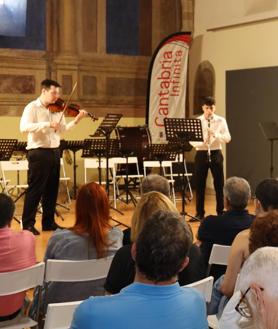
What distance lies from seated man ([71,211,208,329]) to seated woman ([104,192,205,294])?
0.75 meters

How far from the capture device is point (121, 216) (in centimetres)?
862

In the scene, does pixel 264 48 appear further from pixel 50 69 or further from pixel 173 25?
pixel 50 69

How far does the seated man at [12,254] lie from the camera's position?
329cm

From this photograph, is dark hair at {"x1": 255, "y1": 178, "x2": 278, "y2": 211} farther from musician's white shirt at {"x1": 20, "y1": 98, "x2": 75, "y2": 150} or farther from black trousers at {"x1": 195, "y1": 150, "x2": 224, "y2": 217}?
black trousers at {"x1": 195, "y1": 150, "x2": 224, "y2": 217}

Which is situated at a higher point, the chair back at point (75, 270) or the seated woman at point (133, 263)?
the seated woman at point (133, 263)

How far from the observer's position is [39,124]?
6.95 meters

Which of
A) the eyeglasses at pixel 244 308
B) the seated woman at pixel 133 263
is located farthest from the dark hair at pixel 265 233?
the eyeglasses at pixel 244 308

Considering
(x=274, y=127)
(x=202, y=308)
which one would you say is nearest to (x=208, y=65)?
(x=274, y=127)

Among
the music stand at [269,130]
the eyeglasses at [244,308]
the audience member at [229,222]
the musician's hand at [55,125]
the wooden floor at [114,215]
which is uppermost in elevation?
the musician's hand at [55,125]

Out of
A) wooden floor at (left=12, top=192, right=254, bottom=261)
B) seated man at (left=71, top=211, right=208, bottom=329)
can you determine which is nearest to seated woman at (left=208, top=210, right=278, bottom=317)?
seated man at (left=71, top=211, right=208, bottom=329)

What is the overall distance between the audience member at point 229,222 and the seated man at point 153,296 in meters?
1.93

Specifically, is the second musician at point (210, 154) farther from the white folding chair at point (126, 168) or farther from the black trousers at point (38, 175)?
the black trousers at point (38, 175)

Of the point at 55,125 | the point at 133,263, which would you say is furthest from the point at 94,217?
the point at 55,125

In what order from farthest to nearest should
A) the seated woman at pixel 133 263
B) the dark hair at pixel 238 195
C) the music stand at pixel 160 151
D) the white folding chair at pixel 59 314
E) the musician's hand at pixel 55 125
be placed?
the music stand at pixel 160 151 < the musician's hand at pixel 55 125 < the dark hair at pixel 238 195 < the seated woman at pixel 133 263 < the white folding chair at pixel 59 314
